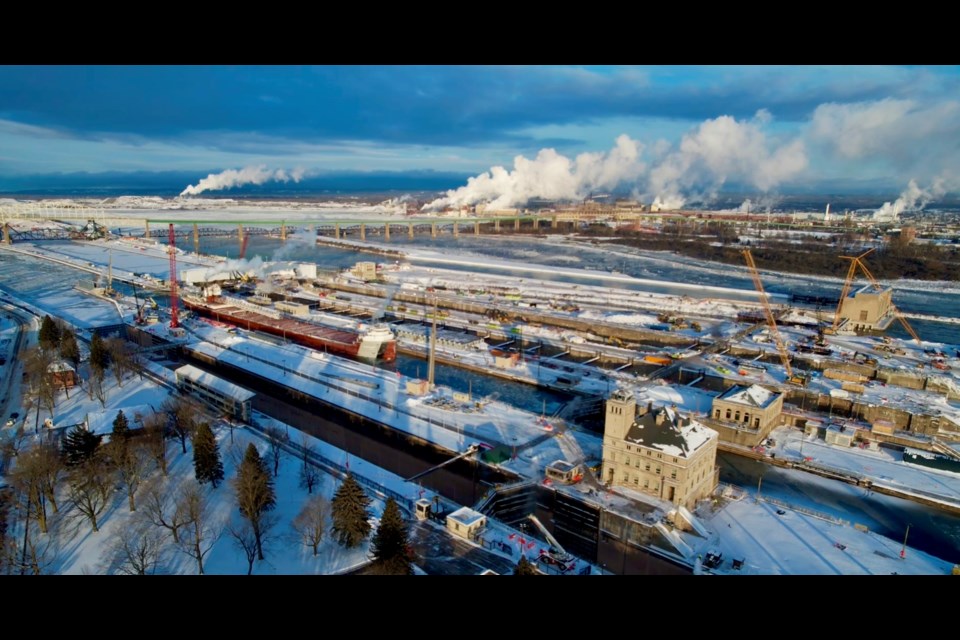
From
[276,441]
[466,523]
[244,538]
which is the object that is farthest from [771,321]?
[244,538]

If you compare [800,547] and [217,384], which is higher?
[217,384]

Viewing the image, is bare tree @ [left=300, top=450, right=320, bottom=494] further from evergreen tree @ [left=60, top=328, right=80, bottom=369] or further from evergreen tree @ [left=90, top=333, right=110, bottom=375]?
evergreen tree @ [left=60, top=328, right=80, bottom=369]

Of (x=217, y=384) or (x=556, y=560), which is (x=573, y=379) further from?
(x=217, y=384)

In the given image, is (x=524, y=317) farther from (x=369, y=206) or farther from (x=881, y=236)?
(x=369, y=206)

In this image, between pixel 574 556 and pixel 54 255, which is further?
pixel 54 255

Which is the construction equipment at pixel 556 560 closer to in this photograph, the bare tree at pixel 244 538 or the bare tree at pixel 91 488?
the bare tree at pixel 244 538

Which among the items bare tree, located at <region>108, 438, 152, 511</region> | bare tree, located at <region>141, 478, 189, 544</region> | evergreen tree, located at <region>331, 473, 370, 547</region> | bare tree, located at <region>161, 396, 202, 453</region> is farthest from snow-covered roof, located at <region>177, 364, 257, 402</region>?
evergreen tree, located at <region>331, 473, 370, 547</region>
